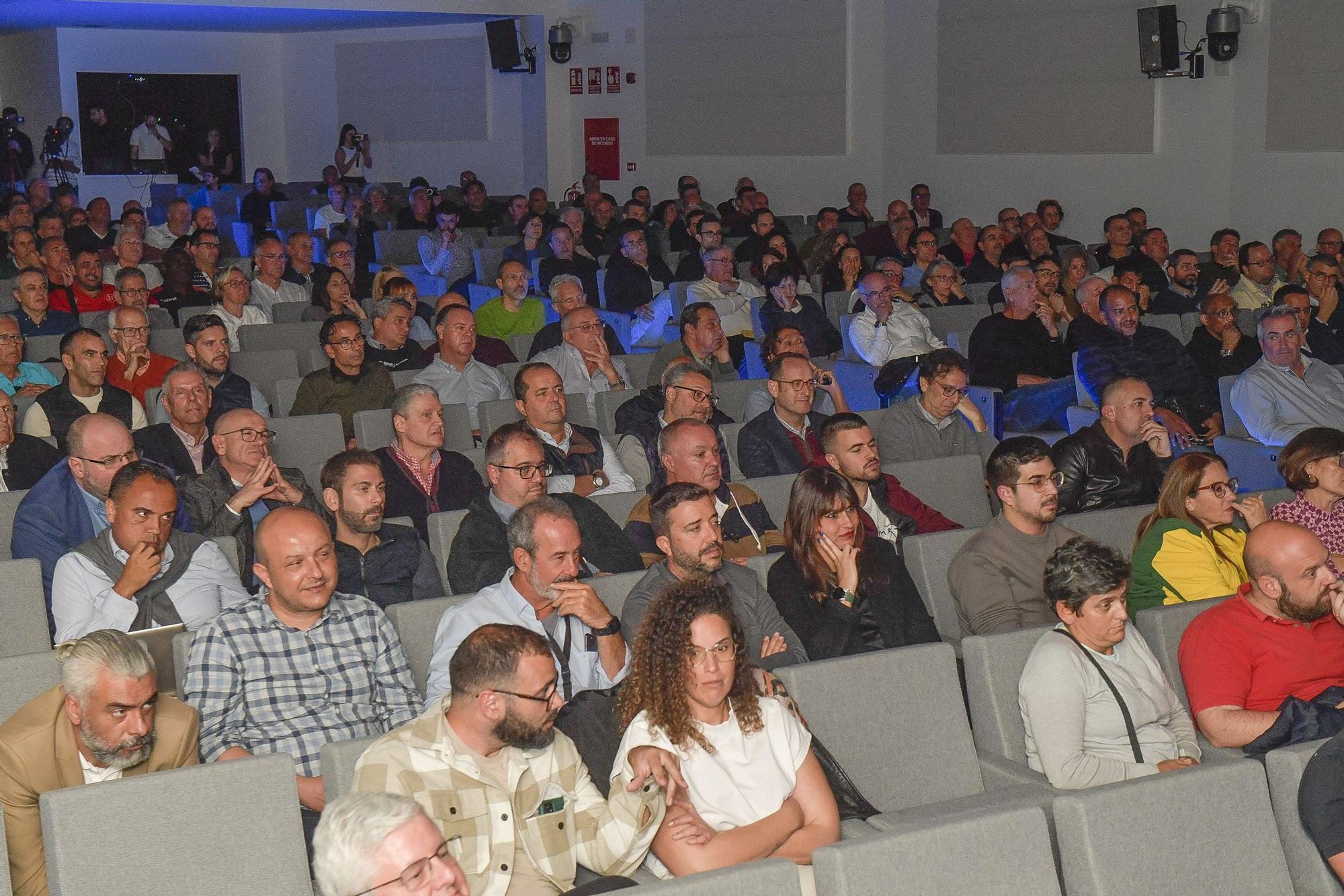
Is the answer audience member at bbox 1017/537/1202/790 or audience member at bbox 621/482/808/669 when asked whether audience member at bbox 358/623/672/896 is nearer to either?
audience member at bbox 621/482/808/669

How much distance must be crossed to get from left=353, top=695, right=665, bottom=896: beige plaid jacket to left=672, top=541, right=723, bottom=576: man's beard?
0.85 meters

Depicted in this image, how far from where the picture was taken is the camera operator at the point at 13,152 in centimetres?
1603

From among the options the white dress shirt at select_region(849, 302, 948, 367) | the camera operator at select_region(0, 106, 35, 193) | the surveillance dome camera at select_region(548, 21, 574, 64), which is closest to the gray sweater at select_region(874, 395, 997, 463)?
the white dress shirt at select_region(849, 302, 948, 367)

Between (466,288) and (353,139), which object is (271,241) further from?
(353,139)

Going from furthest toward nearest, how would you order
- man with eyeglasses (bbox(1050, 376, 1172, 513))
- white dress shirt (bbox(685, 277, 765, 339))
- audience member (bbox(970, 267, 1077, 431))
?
white dress shirt (bbox(685, 277, 765, 339)) → audience member (bbox(970, 267, 1077, 431)) → man with eyeglasses (bbox(1050, 376, 1172, 513))

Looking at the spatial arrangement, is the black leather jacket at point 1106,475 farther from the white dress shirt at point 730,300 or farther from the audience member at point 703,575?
the white dress shirt at point 730,300

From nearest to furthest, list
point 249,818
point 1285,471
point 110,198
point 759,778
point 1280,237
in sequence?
point 249,818 → point 759,778 → point 1285,471 → point 1280,237 → point 110,198

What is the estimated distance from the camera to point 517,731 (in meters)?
2.59

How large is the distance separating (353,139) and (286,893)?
16992 millimetres

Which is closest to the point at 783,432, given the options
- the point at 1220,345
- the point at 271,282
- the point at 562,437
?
the point at 562,437

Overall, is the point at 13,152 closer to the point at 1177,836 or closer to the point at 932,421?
the point at 932,421

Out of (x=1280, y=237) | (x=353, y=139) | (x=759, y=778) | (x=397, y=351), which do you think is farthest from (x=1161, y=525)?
(x=353, y=139)

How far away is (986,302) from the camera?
9062 mm

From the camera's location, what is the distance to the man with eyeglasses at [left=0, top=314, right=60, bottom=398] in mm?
5840
